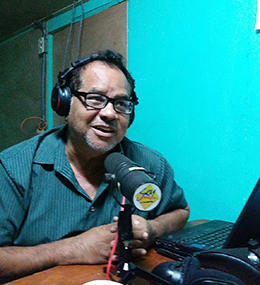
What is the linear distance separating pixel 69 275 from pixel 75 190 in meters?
0.33

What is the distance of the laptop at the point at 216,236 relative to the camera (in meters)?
0.60

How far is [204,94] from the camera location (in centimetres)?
145

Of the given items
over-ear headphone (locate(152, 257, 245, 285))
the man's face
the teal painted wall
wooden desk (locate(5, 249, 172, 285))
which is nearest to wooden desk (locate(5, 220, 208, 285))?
wooden desk (locate(5, 249, 172, 285))

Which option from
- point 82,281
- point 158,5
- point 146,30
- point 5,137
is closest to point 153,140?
point 146,30

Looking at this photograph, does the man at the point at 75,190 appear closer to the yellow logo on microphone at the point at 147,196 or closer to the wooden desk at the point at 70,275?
the wooden desk at the point at 70,275

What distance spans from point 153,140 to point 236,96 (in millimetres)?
558

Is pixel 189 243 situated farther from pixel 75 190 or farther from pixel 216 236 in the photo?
pixel 75 190

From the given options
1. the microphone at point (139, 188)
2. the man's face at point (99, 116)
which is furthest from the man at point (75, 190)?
the microphone at point (139, 188)

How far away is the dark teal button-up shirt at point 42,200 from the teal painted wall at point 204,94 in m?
0.63

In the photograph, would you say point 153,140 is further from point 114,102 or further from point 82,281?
point 82,281

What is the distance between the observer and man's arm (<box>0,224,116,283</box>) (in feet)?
2.56

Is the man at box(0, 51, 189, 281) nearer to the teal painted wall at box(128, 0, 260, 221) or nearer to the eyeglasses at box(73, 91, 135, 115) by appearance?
the eyeglasses at box(73, 91, 135, 115)

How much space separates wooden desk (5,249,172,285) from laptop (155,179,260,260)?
0.19 ft

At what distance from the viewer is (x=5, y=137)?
10.0ft
